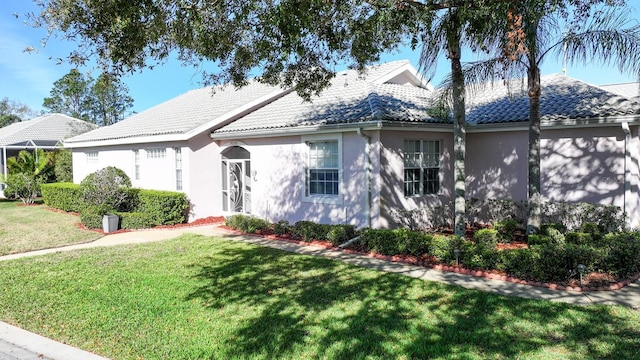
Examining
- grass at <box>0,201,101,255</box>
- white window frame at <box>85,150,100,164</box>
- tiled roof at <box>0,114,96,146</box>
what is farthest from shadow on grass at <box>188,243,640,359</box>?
tiled roof at <box>0,114,96,146</box>

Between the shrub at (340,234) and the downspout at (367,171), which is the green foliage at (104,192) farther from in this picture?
the downspout at (367,171)

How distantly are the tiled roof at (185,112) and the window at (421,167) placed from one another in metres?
6.39

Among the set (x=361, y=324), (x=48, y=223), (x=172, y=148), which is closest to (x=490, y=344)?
(x=361, y=324)

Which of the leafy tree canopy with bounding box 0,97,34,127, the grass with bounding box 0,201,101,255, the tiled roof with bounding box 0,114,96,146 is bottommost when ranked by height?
the grass with bounding box 0,201,101,255

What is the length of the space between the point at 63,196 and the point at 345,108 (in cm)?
1549

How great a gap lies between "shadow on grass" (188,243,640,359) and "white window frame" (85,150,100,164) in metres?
17.3

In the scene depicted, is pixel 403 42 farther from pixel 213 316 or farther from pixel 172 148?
pixel 172 148

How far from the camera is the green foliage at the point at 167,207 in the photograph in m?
15.6

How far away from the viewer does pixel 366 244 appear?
35.3 feet

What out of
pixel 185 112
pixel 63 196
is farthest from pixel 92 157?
pixel 185 112

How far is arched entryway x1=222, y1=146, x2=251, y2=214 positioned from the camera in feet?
53.6

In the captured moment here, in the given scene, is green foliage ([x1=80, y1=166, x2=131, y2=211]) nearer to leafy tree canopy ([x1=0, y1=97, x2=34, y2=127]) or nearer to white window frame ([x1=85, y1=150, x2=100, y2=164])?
white window frame ([x1=85, y1=150, x2=100, y2=164])

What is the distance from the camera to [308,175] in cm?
1377

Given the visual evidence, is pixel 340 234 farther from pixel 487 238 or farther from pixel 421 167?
pixel 421 167
